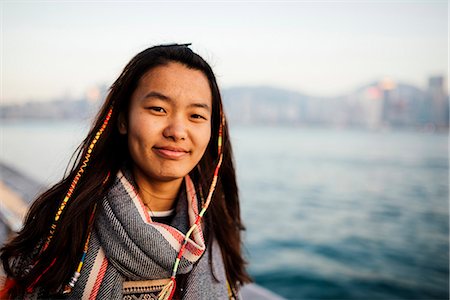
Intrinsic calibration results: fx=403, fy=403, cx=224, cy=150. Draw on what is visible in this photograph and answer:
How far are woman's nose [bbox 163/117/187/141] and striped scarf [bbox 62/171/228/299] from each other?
258mm

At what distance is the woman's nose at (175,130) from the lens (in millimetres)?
1502

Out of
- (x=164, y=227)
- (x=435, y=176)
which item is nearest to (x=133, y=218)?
(x=164, y=227)

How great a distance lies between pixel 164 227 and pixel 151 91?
0.52 m

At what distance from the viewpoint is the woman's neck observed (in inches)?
65.2

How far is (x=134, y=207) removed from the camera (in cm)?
150

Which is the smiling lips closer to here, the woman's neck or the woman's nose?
the woman's nose

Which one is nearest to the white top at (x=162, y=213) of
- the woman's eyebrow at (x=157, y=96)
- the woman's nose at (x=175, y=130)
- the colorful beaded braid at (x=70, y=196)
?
the colorful beaded braid at (x=70, y=196)

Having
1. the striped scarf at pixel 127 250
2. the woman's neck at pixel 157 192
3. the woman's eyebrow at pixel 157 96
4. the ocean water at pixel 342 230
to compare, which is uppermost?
the woman's eyebrow at pixel 157 96

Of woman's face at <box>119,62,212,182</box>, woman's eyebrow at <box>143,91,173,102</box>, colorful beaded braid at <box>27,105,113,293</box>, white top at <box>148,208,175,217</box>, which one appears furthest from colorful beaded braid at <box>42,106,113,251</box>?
white top at <box>148,208,175,217</box>

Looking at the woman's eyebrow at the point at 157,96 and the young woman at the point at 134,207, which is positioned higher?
the woman's eyebrow at the point at 157,96

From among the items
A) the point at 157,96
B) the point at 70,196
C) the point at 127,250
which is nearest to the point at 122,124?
the point at 157,96

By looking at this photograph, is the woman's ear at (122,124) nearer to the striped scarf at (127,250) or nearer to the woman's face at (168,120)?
the woman's face at (168,120)

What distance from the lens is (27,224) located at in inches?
63.0

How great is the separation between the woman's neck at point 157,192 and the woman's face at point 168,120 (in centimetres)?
7
